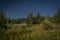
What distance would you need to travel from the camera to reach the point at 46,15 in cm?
400

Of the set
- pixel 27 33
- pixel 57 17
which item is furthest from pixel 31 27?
pixel 57 17

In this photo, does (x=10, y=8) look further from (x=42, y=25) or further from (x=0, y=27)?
(x=42, y=25)

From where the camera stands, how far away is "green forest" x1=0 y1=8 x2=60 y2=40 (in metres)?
3.91

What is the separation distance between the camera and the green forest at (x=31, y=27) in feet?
12.8

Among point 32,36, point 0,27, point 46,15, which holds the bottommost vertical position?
point 32,36

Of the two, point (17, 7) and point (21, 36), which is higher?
point (17, 7)

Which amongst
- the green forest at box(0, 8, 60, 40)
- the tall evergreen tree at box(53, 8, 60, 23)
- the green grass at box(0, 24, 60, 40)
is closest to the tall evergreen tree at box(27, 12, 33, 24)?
the green forest at box(0, 8, 60, 40)

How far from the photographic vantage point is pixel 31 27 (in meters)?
3.93

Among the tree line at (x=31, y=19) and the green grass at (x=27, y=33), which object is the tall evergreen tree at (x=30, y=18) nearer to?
the tree line at (x=31, y=19)

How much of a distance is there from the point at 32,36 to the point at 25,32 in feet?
0.71

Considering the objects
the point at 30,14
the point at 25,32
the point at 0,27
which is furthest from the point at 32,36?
the point at 0,27

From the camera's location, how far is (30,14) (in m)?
3.96

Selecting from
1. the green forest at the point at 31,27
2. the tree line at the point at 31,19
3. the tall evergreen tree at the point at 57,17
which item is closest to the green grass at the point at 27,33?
the green forest at the point at 31,27

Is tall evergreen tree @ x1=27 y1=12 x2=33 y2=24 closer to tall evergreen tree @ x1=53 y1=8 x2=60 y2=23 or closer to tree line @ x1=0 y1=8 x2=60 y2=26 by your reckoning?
tree line @ x1=0 y1=8 x2=60 y2=26
